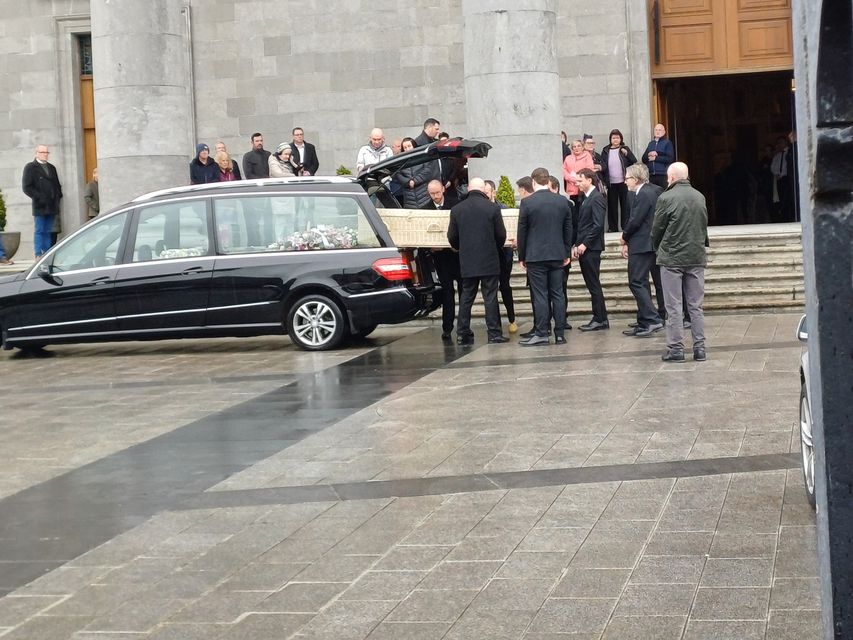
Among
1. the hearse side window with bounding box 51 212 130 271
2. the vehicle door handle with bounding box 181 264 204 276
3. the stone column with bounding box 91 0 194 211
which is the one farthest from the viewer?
the stone column with bounding box 91 0 194 211

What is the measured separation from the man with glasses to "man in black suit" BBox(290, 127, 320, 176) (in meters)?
4.82

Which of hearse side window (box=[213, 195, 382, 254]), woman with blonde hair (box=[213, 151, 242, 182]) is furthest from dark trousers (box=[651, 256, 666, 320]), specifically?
woman with blonde hair (box=[213, 151, 242, 182])

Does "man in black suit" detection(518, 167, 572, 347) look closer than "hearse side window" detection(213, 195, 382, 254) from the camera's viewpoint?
Yes

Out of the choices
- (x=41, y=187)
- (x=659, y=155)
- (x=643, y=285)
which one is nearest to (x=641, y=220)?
(x=643, y=285)

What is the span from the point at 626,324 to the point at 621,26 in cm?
900

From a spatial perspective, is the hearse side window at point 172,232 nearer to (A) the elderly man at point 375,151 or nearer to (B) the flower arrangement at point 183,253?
(B) the flower arrangement at point 183,253

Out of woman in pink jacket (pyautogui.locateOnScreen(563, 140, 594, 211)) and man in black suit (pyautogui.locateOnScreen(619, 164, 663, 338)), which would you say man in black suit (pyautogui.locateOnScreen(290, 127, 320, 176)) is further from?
man in black suit (pyautogui.locateOnScreen(619, 164, 663, 338))

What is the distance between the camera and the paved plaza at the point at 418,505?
5.20 meters

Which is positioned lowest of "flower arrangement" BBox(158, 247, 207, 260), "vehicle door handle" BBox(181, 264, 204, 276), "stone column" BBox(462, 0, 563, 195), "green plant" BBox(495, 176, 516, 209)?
"vehicle door handle" BBox(181, 264, 204, 276)

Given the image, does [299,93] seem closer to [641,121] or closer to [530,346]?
[641,121]

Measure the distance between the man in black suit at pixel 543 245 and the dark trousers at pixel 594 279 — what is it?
0.71 meters

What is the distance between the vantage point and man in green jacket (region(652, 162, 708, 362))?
1223 cm

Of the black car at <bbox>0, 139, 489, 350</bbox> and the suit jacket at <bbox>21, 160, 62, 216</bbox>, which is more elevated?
the suit jacket at <bbox>21, 160, 62, 216</bbox>

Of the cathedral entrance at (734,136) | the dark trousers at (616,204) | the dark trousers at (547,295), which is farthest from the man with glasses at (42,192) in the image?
the cathedral entrance at (734,136)
